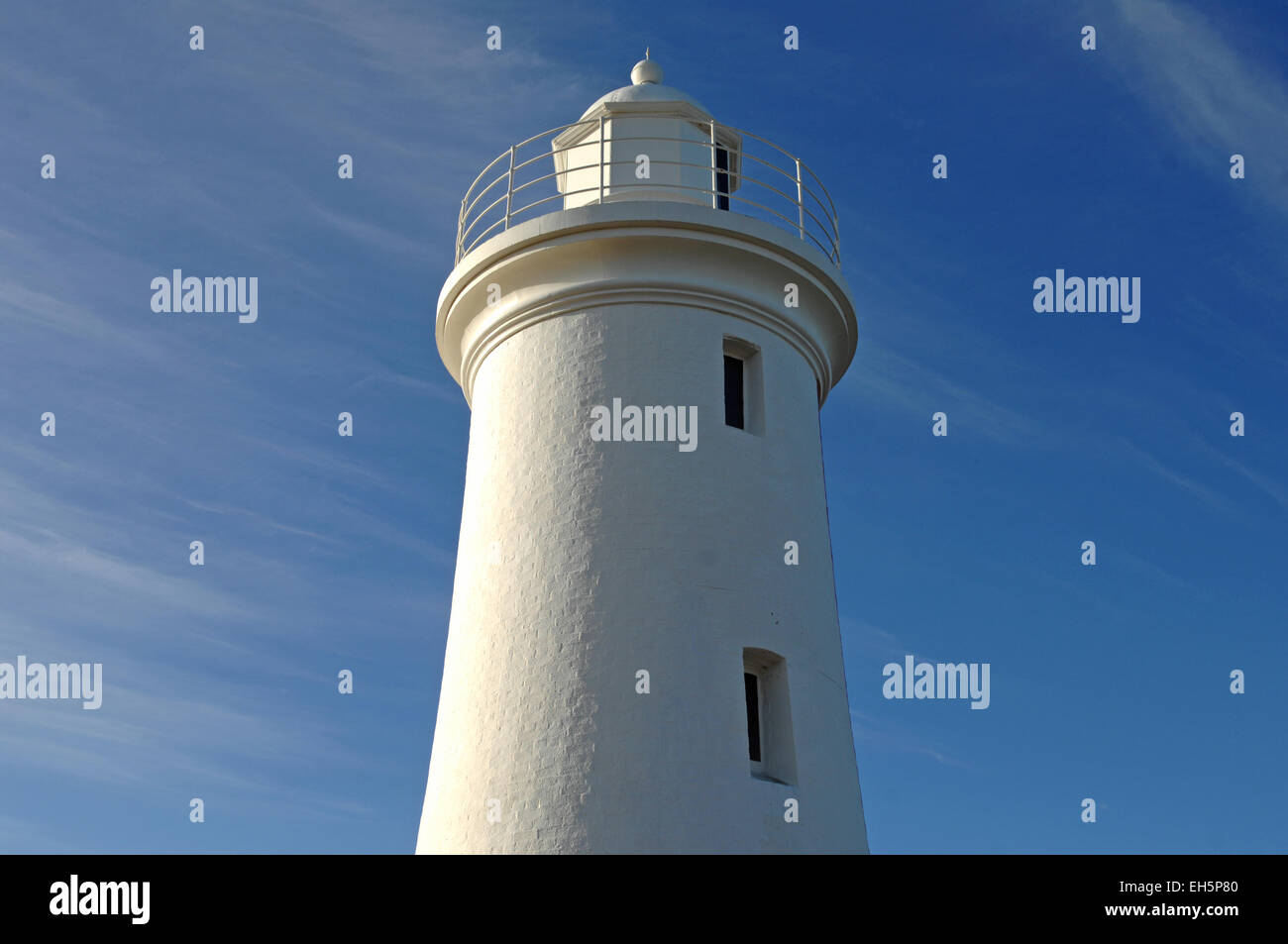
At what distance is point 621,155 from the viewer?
15.7 metres

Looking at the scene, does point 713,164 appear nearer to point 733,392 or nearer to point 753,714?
point 733,392

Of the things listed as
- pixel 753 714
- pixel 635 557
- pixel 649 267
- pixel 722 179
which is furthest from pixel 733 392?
pixel 753 714

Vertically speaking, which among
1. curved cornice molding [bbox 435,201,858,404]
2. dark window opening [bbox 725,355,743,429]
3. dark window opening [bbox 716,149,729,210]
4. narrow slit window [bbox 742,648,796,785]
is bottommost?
narrow slit window [bbox 742,648,796,785]

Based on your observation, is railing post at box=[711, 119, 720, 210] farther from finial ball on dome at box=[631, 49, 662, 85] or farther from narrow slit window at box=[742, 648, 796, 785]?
narrow slit window at box=[742, 648, 796, 785]

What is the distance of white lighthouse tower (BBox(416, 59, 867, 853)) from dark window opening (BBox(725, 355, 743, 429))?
0.03 meters

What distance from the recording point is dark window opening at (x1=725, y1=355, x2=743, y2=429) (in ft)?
46.9

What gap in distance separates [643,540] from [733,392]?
2.19 metres

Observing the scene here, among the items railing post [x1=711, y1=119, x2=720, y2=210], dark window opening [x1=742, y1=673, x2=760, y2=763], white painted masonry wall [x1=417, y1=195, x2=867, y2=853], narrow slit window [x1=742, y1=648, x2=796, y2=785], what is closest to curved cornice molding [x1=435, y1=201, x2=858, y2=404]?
white painted masonry wall [x1=417, y1=195, x2=867, y2=853]

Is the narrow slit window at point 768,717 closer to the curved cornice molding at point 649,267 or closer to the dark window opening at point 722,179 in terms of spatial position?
the curved cornice molding at point 649,267

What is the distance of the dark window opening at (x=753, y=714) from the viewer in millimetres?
13008

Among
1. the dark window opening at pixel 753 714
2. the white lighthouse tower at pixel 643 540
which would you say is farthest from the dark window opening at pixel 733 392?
the dark window opening at pixel 753 714

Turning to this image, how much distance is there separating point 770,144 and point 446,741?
7517 millimetres
